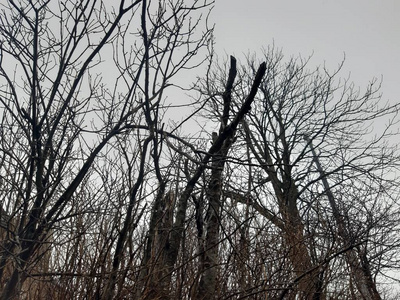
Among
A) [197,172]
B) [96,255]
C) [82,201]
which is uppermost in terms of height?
[197,172]

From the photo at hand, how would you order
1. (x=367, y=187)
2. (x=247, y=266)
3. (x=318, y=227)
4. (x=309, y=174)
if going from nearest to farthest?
(x=247, y=266), (x=318, y=227), (x=367, y=187), (x=309, y=174)

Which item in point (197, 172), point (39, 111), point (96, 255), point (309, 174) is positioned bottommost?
point (96, 255)

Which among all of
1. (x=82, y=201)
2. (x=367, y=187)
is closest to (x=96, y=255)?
(x=82, y=201)

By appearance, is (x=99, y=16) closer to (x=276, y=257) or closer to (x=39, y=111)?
(x=39, y=111)

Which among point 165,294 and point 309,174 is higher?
point 309,174

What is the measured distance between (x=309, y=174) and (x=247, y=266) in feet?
22.6

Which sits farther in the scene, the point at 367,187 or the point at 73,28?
the point at 367,187

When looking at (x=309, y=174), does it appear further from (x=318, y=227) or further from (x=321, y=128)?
(x=318, y=227)

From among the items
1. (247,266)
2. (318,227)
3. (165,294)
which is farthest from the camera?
(318,227)

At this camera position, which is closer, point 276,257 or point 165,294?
point 165,294

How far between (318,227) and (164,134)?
242 centimetres

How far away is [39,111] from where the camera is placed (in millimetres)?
3209

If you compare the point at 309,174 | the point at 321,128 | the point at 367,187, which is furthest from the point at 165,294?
the point at 321,128

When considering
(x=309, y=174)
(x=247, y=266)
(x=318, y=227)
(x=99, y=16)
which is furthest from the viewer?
(x=309, y=174)
